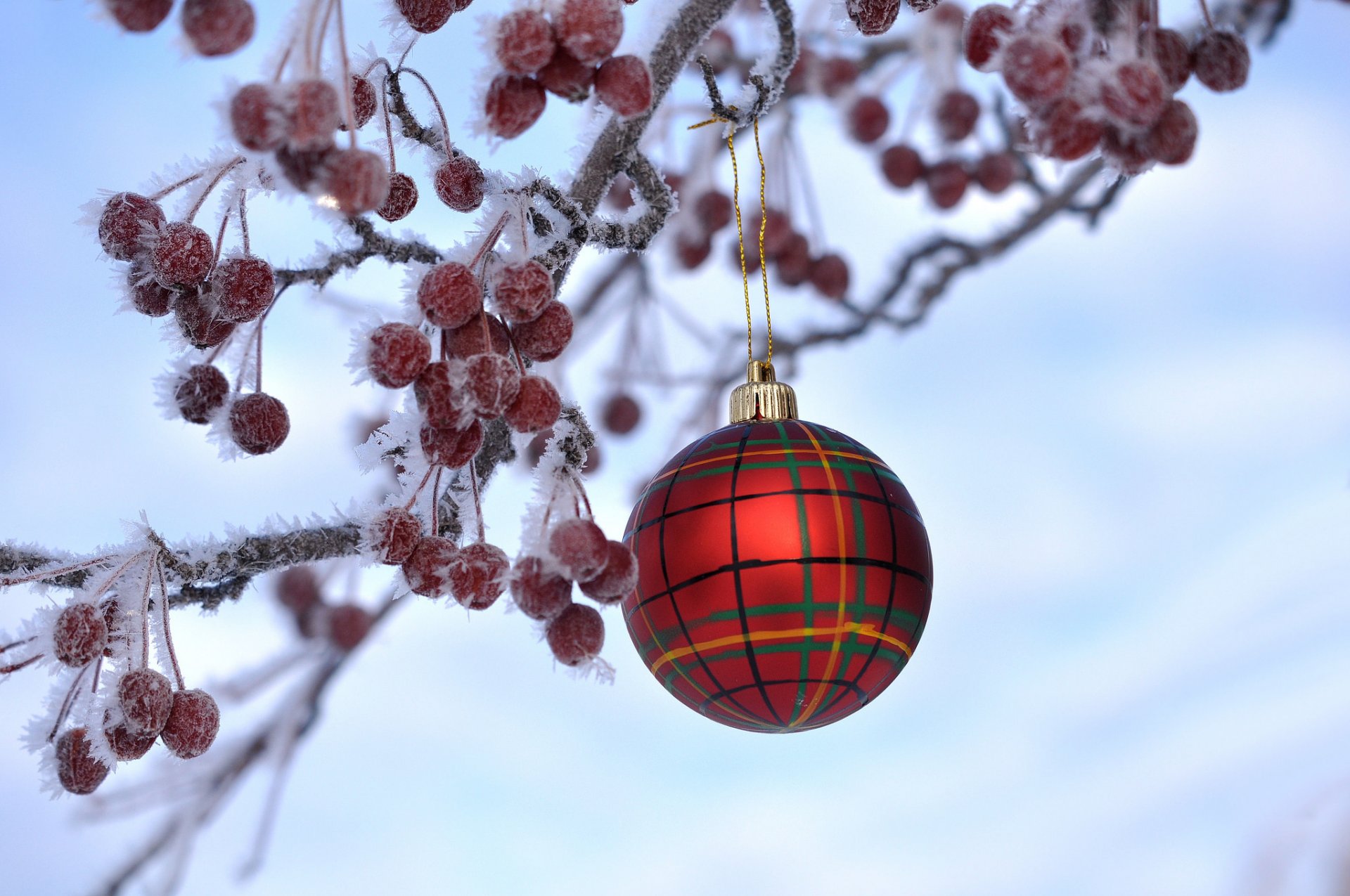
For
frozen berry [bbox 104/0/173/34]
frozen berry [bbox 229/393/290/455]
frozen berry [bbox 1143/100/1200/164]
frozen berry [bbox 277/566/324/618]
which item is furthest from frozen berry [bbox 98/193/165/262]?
frozen berry [bbox 277/566/324/618]

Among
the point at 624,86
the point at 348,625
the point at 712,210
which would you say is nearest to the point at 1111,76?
the point at 624,86

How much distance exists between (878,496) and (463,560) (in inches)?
13.0

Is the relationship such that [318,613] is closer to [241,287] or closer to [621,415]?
[621,415]

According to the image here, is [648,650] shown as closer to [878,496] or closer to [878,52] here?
[878,496]

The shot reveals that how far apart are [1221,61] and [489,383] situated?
44 cm

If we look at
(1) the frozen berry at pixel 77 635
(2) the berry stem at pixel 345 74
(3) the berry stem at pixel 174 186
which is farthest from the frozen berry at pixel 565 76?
(1) the frozen berry at pixel 77 635

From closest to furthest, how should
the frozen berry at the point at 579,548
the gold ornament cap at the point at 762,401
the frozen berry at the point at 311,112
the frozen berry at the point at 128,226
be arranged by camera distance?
the frozen berry at the point at 311,112 < the frozen berry at the point at 579,548 < the frozen berry at the point at 128,226 < the gold ornament cap at the point at 762,401

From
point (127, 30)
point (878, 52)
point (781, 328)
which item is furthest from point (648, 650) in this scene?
point (878, 52)

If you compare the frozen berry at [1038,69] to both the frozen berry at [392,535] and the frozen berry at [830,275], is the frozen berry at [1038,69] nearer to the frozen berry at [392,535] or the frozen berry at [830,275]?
the frozen berry at [392,535]

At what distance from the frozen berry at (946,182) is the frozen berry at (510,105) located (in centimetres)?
141

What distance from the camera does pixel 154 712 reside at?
2.21 ft

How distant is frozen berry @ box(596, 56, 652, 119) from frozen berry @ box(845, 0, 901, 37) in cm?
26

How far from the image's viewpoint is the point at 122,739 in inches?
26.6

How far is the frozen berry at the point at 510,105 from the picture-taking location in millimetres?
588
